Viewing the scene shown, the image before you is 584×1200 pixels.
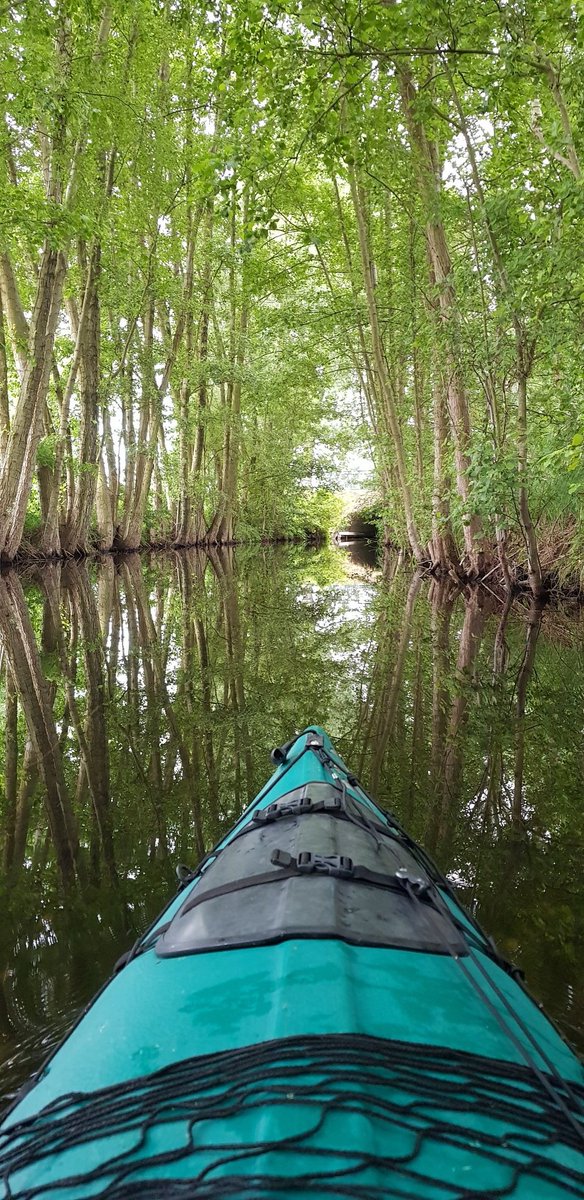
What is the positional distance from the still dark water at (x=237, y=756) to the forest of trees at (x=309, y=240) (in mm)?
2272

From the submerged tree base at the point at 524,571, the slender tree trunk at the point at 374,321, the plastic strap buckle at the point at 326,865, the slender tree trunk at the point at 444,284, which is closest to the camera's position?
the plastic strap buckle at the point at 326,865

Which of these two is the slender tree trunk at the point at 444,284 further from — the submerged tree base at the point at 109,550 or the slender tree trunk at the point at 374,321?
the submerged tree base at the point at 109,550

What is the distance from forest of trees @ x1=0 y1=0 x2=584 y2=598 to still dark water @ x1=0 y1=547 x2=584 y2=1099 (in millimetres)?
2272

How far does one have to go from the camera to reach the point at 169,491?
26891 mm

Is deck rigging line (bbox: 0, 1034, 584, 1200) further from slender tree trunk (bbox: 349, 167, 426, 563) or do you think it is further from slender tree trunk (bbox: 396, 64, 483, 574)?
slender tree trunk (bbox: 349, 167, 426, 563)

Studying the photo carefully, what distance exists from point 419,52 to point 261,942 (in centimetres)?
719

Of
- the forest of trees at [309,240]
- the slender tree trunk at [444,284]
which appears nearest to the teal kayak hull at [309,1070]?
the forest of trees at [309,240]

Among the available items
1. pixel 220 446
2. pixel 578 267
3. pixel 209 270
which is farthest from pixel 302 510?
pixel 578 267

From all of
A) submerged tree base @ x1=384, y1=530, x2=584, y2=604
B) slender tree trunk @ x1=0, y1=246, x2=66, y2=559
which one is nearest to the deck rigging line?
submerged tree base @ x1=384, y1=530, x2=584, y2=604

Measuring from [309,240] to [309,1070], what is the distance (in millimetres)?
8505

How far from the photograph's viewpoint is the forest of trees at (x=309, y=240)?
588 centimetres

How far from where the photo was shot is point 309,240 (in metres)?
7.93

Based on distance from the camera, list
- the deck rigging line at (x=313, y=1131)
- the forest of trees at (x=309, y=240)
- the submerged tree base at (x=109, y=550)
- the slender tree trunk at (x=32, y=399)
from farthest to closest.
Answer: the submerged tree base at (x=109, y=550)
the slender tree trunk at (x=32, y=399)
the forest of trees at (x=309, y=240)
the deck rigging line at (x=313, y=1131)

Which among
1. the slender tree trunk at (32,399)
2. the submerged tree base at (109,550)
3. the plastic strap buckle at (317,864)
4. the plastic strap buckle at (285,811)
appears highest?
the slender tree trunk at (32,399)
